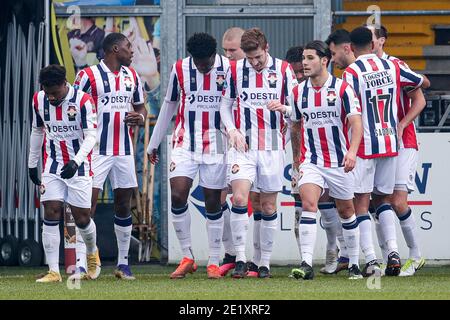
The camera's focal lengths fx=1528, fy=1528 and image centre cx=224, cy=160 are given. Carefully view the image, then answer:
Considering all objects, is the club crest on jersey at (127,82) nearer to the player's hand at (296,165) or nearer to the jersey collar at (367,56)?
the player's hand at (296,165)

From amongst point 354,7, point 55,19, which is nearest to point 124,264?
point 55,19

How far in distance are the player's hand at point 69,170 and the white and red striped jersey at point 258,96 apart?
156cm

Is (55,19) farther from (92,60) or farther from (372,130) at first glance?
(372,130)

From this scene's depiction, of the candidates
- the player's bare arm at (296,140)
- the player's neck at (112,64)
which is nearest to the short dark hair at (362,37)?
the player's bare arm at (296,140)

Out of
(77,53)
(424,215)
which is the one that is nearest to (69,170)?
(424,215)

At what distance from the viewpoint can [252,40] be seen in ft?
43.2

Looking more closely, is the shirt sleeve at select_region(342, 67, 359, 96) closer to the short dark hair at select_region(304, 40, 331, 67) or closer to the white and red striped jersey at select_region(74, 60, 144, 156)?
the short dark hair at select_region(304, 40, 331, 67)

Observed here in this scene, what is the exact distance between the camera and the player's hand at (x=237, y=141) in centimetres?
1290

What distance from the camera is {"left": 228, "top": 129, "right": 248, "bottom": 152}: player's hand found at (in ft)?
42.3

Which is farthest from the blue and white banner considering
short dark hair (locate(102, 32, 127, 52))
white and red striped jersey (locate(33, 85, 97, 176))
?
white and red striped jersey (locate(33, 85, 97, 176))

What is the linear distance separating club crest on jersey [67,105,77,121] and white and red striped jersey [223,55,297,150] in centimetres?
133

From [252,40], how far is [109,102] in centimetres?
142

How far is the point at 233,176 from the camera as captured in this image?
1318 centimetres

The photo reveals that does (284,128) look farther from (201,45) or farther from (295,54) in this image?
(295,54)
